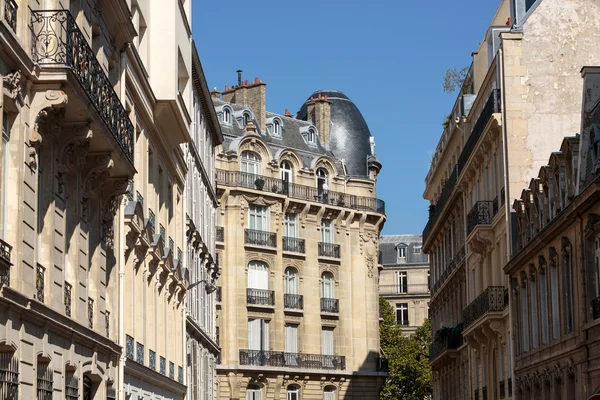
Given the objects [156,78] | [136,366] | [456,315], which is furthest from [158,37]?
[456,315]

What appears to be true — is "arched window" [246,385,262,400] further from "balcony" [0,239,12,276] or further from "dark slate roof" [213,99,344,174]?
"balcony" [0,239,12,276]

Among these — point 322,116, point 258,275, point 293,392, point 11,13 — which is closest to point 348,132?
point 322,116

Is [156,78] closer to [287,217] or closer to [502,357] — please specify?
[502,357]

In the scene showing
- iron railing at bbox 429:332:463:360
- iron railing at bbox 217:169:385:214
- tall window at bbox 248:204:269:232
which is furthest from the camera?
tall window at bbox 248:204:269:232

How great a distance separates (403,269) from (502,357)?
6990 centimetres

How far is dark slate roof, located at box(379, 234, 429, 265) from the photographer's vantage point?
4385 inches

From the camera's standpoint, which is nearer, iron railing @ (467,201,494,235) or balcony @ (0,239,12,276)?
balcony @ (0,239,12,276)

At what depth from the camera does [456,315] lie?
169 feet

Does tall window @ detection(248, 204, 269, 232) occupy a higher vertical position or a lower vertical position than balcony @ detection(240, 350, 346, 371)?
higher

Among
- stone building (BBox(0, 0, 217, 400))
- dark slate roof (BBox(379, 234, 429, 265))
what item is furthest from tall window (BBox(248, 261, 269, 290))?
dark slate roof (BBox(379, 234, 429, 265))

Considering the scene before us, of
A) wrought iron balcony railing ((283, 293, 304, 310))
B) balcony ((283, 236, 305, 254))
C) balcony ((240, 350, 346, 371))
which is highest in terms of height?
balcony ((283, 236, 305, 254))

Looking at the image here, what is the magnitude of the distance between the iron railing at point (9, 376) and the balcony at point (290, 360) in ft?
158

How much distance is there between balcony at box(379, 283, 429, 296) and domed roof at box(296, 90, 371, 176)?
109 ft

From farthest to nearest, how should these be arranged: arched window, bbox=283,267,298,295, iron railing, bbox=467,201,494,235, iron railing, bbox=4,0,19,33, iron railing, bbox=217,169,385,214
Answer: arched window, bbox=283,267,298,295, iron railing, bbox=217,169,385,214, iron railing, bbox=467,201,494,235, iron railing, bbox=4,0,19,33
